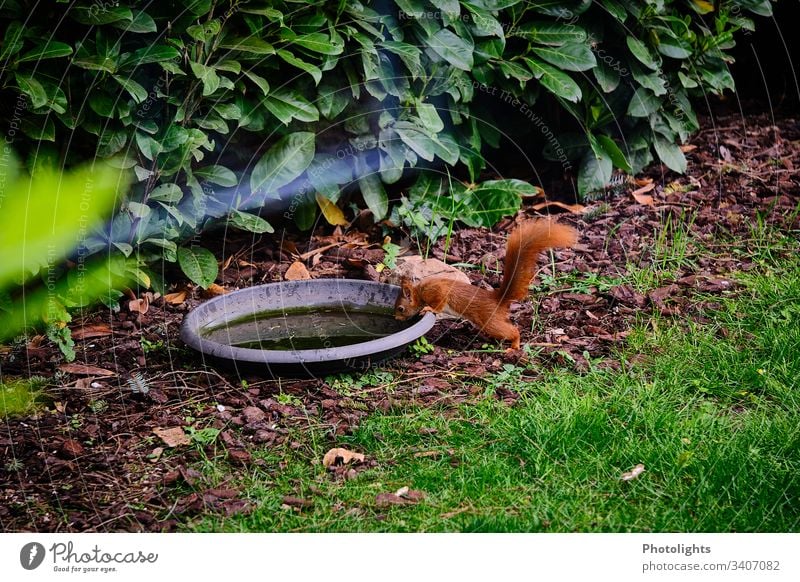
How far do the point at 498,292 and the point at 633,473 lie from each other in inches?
39.9

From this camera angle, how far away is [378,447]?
2.65m

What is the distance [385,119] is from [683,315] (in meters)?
1.59

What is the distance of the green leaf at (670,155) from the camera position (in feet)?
15.3

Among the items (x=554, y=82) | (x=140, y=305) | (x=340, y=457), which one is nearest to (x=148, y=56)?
(x=140, y=305)

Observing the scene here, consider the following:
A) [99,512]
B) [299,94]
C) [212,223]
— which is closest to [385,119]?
[299,94]

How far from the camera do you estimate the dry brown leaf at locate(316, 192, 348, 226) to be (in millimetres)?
4074

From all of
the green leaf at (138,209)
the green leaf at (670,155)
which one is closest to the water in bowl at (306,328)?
the green leaf at (138,209)

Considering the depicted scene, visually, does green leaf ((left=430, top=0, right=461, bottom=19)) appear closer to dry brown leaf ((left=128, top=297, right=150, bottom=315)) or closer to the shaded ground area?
the shaded ground area

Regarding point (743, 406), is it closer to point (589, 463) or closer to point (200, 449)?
point (589, 463)

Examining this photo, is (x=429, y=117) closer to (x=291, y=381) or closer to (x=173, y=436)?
(x=291, y=381)

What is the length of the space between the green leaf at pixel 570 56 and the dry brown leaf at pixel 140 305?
7.31 ft

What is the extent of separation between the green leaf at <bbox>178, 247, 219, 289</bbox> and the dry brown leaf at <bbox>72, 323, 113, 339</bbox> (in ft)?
1.34

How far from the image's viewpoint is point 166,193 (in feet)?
11.2

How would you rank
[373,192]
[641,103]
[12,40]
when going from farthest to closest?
[641,103], [373,192], [12,40]
